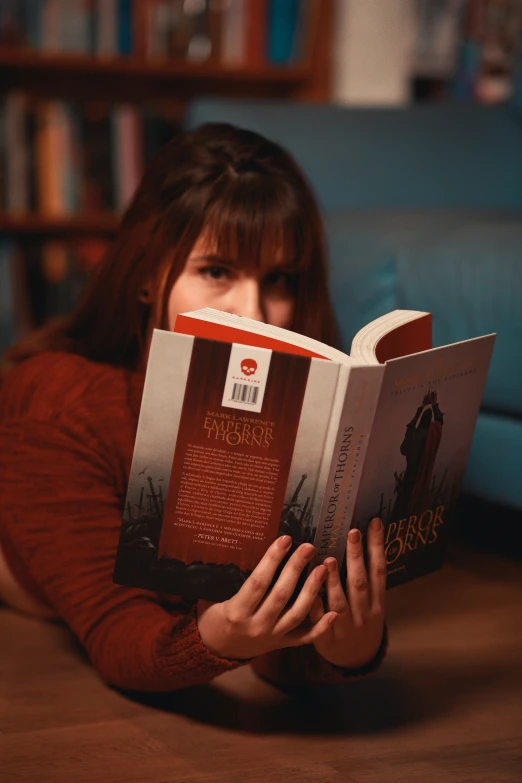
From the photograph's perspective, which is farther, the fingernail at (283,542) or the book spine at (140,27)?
the book spine at (140,27)

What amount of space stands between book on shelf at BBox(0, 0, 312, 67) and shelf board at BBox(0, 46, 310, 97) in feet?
0.07

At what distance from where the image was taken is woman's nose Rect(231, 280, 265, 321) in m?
0.95

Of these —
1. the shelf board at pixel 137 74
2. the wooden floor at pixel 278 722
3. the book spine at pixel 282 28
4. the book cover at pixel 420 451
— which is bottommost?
the wooden floor at pixel 278 722

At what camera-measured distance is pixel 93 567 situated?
881 millimetres

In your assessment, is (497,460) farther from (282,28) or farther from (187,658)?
(282,28)

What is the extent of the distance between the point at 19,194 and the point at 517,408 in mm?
1493

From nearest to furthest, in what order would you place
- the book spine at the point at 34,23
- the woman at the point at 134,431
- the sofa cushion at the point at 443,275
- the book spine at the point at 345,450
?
the book spine at the point at 345,450
the woman at the point at 134,431
the sofa cushion at the point at 443,275
the book spine at the point at 34,23

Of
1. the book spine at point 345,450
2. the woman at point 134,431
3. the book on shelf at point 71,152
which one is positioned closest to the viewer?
the book spine at point 345,450

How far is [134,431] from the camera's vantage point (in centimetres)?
96

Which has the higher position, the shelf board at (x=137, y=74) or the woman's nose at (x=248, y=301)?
the shelf board at (x=137, y=74)

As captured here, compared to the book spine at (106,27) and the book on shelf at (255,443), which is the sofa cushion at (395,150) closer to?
the book spine at (106,27)

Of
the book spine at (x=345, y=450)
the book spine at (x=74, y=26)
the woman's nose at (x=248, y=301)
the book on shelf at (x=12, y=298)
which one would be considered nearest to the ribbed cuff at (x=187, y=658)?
the book spine at (x=345, y=450)

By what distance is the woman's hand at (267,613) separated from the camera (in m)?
0.70

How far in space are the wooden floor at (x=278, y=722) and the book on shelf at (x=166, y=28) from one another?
5.04 feet
